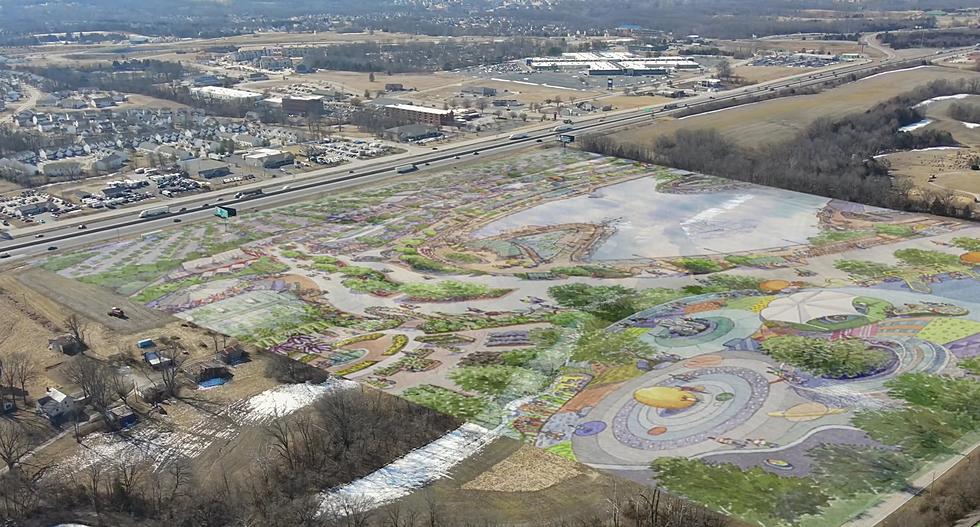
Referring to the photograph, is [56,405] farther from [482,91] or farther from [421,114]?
[482,91]

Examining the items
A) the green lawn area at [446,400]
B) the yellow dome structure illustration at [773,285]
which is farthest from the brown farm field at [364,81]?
the green lawn area at [446,400]

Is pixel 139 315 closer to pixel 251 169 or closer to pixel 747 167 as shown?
pixel 251 169

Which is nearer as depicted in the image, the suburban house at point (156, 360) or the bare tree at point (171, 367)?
the bare tree at point (171, 367)

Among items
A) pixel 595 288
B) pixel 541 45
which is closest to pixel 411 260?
pixel 595 288

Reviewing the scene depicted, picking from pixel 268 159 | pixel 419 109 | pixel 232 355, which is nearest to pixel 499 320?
pixel 232 355

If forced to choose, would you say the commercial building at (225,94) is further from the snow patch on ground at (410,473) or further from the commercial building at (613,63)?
the snow patch on ground at (410,473)

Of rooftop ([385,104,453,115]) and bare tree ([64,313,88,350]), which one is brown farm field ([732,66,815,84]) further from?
bare tree ([64,313,88,350])
